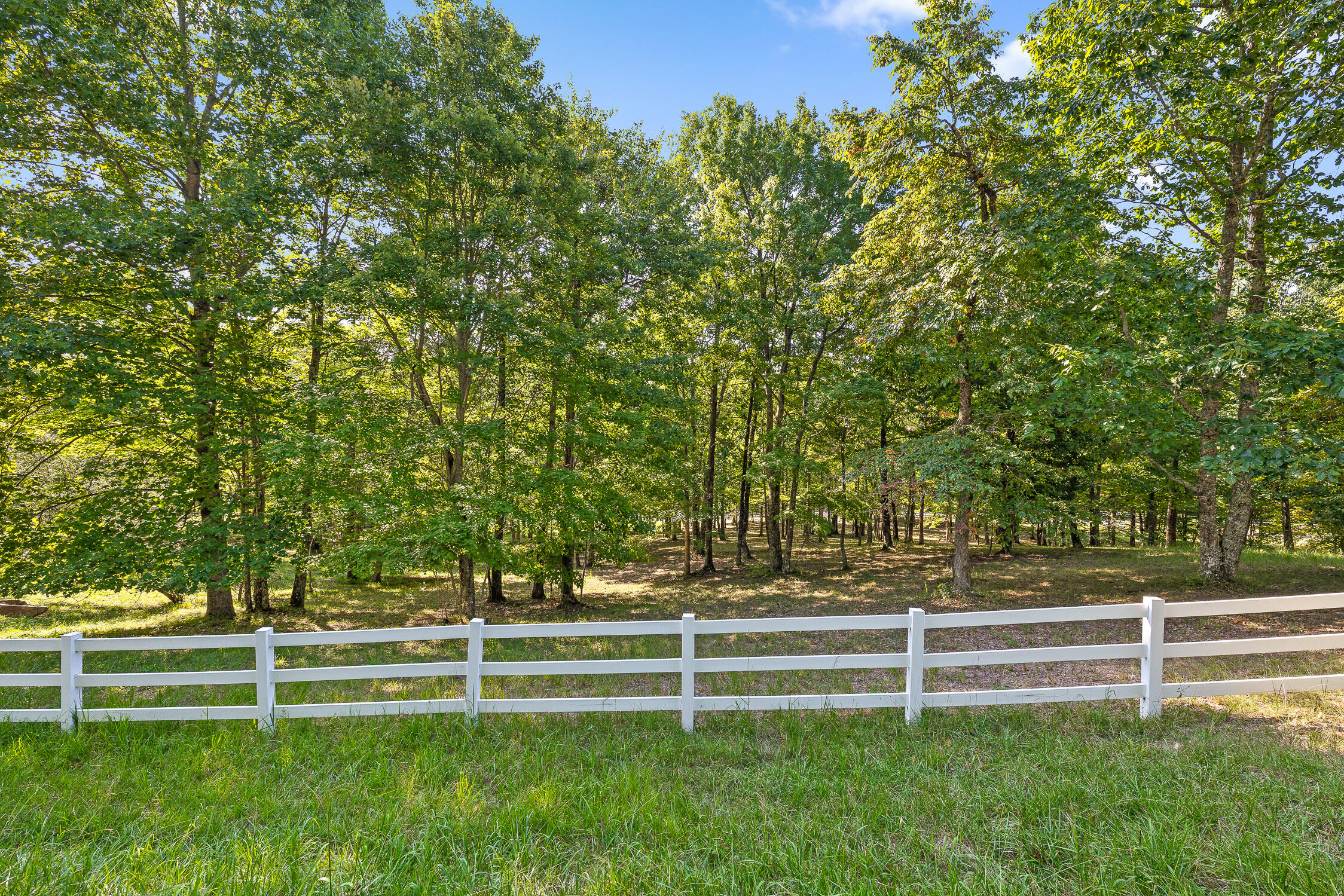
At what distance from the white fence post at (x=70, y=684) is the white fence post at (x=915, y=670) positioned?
812cm

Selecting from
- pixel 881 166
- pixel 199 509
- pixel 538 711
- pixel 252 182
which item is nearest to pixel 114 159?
pixel 252 182

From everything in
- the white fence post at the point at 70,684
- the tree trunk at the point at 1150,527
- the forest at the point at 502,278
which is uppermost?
the forest at the point at 502,278

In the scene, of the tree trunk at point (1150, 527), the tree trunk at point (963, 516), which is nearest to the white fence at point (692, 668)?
the tree trunk at point (963, 516)

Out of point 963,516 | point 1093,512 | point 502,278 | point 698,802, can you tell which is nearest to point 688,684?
point 698,802

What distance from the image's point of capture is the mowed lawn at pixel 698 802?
256 centimetres

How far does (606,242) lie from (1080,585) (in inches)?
600

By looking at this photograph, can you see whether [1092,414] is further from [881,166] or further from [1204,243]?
[881,166]

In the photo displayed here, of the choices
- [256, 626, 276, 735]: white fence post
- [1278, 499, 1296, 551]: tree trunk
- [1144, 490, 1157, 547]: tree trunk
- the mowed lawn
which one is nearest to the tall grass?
the mowed lawn

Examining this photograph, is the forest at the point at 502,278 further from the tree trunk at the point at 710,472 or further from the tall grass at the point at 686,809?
the tall grass at the point at 686,809

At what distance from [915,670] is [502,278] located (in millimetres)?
11914

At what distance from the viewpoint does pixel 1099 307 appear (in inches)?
368

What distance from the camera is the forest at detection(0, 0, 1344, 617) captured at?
28.4 ft

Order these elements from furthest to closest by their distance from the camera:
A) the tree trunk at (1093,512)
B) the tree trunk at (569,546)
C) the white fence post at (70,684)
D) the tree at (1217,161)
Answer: the tree trunk at (1093,512), the tree trunk at (569,546), the tree at (1217,161), the white fence post at (70,684)

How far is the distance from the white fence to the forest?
15.2 ft
